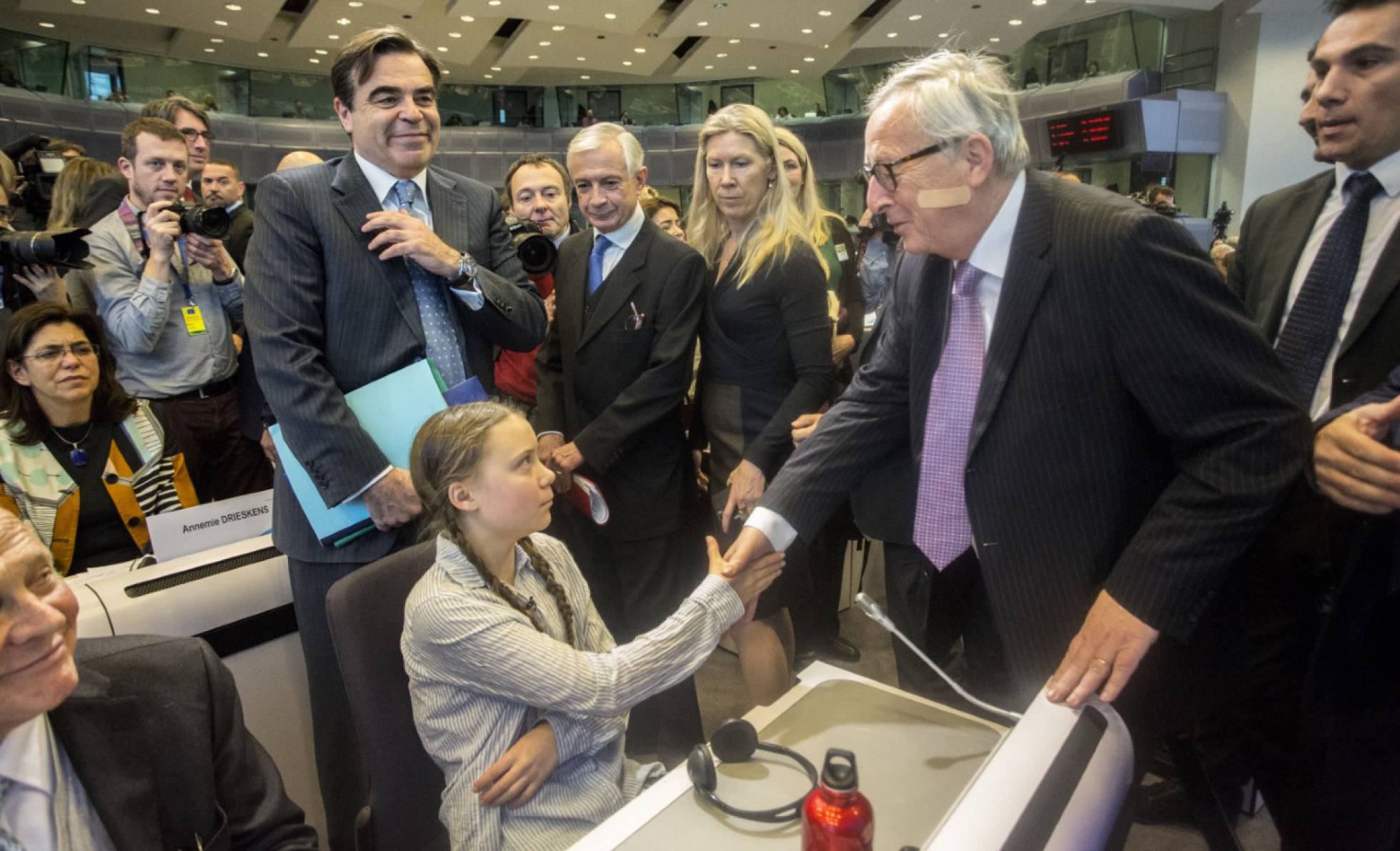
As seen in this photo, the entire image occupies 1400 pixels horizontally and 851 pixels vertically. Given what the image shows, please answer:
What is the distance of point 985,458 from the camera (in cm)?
126

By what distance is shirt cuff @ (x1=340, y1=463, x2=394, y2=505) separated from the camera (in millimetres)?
1609

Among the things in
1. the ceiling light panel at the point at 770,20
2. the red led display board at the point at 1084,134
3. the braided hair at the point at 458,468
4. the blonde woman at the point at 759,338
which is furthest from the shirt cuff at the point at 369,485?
the red led display board at the point at 1084,134

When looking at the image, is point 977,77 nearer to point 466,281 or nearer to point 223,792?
point 466,281

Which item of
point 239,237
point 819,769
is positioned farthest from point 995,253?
point 239,237

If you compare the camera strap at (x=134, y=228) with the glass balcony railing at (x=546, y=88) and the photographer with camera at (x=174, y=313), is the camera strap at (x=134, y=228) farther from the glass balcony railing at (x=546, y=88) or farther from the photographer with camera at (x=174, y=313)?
the glass balcony railing at (x=546, y=88)

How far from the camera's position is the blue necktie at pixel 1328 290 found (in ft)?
4.96

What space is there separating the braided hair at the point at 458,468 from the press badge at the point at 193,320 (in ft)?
5.53

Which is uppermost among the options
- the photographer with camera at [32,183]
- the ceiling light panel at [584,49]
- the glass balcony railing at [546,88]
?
the ceiling light panel at [584,49]

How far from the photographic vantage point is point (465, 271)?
1722 millimetres

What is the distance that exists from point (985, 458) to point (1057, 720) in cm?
47

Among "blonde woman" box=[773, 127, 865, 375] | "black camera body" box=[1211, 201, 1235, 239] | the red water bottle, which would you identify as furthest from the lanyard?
"black camera body" box=[1211, 201, 1235, 239]

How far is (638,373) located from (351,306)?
31.1 inches

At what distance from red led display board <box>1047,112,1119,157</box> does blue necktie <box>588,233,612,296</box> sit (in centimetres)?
1038

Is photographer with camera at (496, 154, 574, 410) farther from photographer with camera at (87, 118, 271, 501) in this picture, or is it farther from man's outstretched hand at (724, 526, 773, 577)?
man's outstretched hand at (724, 526, 773, 577)
